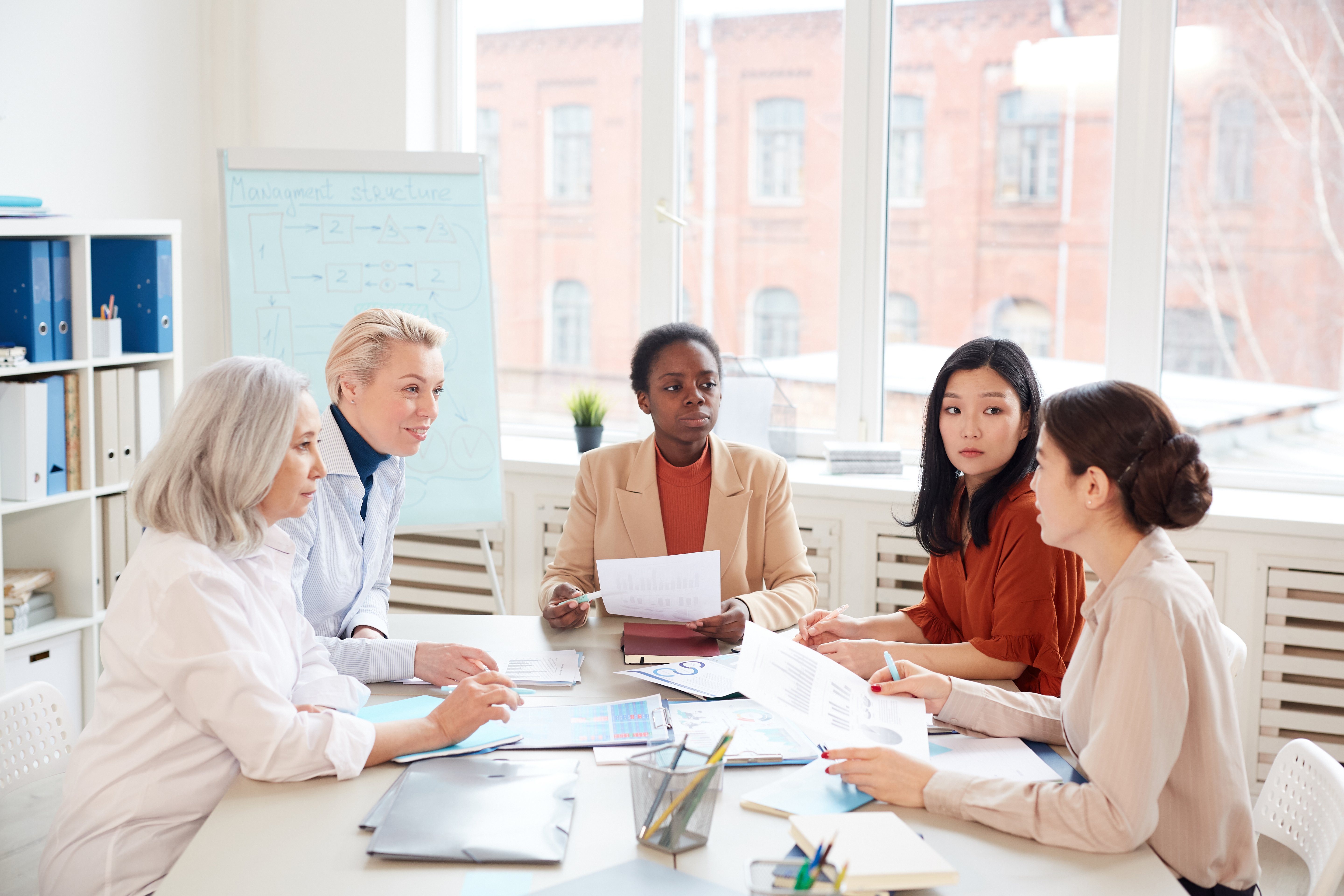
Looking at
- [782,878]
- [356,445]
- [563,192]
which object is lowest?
[782,878]

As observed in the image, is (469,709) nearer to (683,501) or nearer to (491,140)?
(683,501)

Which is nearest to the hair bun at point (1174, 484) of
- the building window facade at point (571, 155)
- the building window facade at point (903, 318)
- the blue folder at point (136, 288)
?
the building window facade at point (903, 318)

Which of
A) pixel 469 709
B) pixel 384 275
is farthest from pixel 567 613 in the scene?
pixel 384 275

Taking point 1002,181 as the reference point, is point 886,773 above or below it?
below

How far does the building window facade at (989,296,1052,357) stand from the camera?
11.1 ft

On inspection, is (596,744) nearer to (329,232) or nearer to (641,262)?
(329,232)

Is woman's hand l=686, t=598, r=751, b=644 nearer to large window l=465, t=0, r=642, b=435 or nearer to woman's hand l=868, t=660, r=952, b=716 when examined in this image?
woman's hand l=868, t=660, r=952, b=716

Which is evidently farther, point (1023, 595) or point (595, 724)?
point (1023, 595)

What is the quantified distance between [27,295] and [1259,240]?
328 centimetres

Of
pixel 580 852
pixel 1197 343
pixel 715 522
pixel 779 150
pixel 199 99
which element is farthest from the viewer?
pixel 199 99

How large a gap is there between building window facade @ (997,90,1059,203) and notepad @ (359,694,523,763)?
2.45 m

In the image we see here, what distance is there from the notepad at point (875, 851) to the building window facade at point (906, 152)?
2.53 meters

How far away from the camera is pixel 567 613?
2.06 m

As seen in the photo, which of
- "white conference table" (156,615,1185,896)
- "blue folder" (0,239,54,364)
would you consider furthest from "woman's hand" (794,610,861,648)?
"blue folder" (0,239,54,364)
